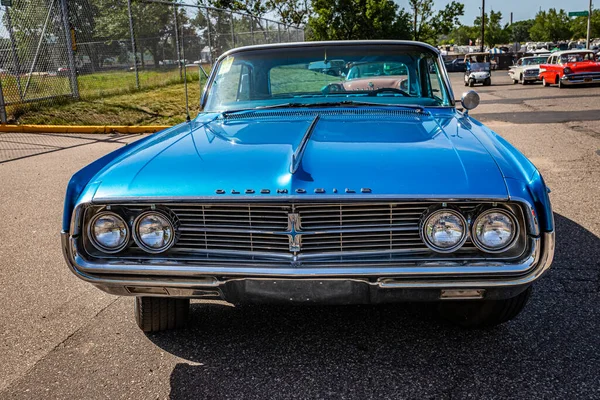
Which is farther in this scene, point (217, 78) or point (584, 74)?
point (584, 74)

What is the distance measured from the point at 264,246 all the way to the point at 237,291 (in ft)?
0.69

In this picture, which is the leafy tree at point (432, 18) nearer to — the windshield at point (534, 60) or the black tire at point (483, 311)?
the windshield at point (534, 60)

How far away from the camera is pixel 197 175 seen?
2568 millimetres

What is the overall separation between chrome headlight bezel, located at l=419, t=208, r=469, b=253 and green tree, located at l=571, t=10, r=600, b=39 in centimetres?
8229

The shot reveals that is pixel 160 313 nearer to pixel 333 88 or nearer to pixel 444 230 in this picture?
pixel 444 230

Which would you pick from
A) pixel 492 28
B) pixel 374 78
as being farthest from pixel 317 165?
pixel 492 28

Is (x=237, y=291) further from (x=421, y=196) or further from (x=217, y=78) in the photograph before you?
(x=217, y=78)

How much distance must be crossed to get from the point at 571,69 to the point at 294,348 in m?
21.6

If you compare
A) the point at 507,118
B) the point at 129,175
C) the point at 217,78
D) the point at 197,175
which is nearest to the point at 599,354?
the point at 197,175

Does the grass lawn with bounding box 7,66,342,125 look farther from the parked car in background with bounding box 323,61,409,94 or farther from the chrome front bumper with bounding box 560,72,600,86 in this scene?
the chrome front bumper with bounding box 560,72,600,86

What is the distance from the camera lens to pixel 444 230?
2445mm

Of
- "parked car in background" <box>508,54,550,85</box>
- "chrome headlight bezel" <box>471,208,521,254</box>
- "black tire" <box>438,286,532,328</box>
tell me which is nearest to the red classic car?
"parked car in background" <box>508,54,550,85</box>

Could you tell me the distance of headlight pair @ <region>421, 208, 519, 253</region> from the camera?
2.44 meters

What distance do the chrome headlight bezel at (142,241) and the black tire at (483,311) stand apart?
125cm
